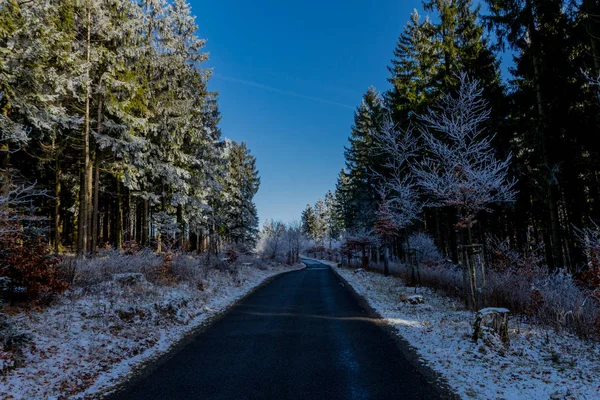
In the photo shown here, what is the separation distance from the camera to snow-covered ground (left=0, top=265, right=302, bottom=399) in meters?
4.95

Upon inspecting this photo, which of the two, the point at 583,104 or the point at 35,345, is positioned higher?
the point at 583,104

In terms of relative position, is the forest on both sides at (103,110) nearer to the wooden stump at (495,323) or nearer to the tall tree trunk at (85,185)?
the tall tree trunk at (85,185)

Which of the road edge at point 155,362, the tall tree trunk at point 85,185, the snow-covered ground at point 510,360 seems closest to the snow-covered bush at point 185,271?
the tall tree trunk at point 85,185

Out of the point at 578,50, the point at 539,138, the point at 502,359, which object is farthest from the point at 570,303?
the point at 578,50

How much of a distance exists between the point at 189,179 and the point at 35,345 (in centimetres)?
1694

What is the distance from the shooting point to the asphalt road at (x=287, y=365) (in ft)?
15.5

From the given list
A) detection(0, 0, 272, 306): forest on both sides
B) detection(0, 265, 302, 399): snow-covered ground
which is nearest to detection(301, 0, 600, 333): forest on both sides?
detection(0, 265, 302, 399): snow-covered ground

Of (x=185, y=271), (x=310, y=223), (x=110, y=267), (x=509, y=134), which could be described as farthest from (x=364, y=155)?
(x=310, y=223)

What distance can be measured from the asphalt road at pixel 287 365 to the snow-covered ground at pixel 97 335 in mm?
745

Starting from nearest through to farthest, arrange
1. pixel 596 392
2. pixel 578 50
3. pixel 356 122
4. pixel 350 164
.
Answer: pixel 596 392, pixel 578 50, pixel 356 122, pixel 350 164

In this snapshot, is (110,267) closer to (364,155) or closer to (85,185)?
(85,185)

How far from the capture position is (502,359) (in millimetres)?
5992

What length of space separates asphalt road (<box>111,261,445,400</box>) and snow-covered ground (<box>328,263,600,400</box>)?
27.1 inches

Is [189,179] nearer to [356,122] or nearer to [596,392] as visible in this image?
[356,122]
